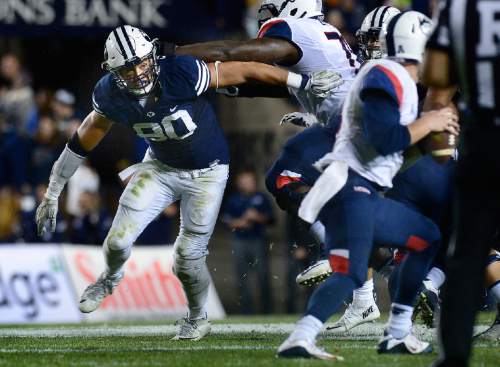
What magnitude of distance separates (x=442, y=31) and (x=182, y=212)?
3.08 metres

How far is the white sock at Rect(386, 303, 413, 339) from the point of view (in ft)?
17.5

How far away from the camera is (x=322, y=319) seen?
492 centimetres

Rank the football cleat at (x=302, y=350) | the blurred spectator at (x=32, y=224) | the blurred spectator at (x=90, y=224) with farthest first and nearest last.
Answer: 1. the blurred spectator at (x=90, y=224)
2. the blurred spectator at (x=32, y=224)
3. the football cleat at (x=302, y=350)

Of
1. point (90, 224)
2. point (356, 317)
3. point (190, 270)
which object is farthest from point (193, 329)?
point (90, 224)

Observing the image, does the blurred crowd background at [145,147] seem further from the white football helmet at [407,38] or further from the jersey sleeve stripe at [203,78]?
the white football helmet at [407,38]

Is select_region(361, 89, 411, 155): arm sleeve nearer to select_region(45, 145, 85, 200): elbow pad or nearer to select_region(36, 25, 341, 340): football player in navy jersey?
select_region(36, 25, 341, 340): football player in navy jersey

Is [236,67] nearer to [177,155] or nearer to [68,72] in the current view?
[177,155]

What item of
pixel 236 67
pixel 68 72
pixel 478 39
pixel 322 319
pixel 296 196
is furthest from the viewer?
pixel 68 72

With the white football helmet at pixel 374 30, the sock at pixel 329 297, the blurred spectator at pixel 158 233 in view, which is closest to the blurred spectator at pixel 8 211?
the blurred spectator at pixel 158 233

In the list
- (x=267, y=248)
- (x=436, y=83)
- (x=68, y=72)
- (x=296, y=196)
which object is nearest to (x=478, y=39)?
(x=436, y=83)

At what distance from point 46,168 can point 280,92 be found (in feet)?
17.7

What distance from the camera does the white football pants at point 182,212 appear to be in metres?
6.83

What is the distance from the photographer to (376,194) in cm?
520

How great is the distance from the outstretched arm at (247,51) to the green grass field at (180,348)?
1584 mm
